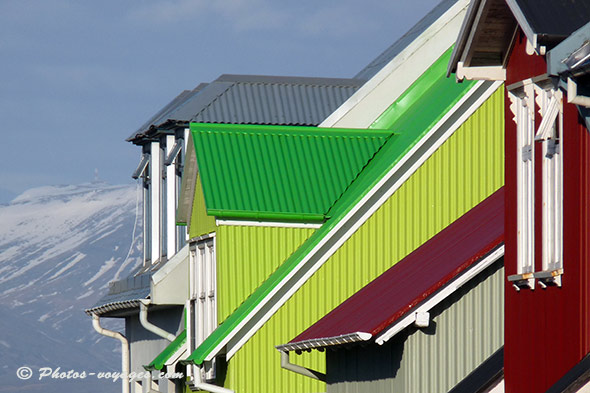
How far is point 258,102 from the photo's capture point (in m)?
29.9

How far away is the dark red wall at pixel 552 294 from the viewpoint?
41.9 feet

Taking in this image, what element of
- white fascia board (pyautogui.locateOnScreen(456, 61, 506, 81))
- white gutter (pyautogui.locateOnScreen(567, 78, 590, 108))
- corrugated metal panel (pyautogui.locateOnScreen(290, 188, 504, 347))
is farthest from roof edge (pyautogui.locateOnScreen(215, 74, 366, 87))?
white gutter (pyautogui.locateOnScreen(567, 78, 590, 108))

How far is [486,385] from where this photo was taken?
15.7 m

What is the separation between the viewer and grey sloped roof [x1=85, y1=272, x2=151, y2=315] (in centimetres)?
3048

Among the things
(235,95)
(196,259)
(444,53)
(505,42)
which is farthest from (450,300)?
(235,95)

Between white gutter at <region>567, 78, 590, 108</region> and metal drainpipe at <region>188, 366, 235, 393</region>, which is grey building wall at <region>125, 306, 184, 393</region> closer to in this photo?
metal drainpipe at <region>188, 366, 235, 393</region>

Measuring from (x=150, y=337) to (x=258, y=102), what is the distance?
18.2 ft

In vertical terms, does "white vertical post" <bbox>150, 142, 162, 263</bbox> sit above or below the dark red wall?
above

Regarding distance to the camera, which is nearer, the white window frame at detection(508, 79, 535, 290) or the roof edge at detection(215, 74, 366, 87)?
the white window frame at detection(508, 79, 535, 290)

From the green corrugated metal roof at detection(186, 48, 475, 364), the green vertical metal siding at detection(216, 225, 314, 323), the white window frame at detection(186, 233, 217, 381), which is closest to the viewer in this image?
the green corrugated metal roof at detection(186, 48, 475, 364)

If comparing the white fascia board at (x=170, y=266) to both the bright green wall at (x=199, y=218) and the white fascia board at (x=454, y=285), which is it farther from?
the white fascia board at (x=454, y=285)

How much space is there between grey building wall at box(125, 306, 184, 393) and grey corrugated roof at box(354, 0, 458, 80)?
6.08m

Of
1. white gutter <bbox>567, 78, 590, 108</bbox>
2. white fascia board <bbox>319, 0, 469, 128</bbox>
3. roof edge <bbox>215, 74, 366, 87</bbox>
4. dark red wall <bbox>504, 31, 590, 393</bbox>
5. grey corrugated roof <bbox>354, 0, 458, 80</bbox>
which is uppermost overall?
grey corrugated roof <bbox>354, 0, 458, 80</bbox>

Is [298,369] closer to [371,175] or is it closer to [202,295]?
[371,175]
